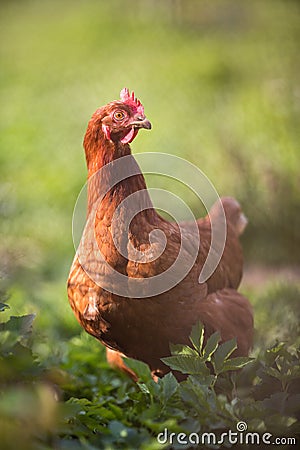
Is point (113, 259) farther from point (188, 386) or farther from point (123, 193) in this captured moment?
point (188, 386)

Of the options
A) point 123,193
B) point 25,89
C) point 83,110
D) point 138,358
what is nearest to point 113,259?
point 123,193

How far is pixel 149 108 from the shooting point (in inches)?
267

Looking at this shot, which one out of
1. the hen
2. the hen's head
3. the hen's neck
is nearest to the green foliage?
the hen

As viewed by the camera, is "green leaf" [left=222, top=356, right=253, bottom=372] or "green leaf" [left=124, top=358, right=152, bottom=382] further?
"green leaf" [left=124, top=358, right=152, bottom=382]

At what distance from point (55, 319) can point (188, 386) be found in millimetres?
1669

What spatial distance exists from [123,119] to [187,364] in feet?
2.60

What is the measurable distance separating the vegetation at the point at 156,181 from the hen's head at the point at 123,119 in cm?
64

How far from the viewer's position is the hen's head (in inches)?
81.0

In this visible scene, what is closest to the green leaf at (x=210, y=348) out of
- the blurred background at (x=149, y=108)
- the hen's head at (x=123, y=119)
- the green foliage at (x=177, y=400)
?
the green foliage at (x=177, y=400)

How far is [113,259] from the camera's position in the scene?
6.82 ft

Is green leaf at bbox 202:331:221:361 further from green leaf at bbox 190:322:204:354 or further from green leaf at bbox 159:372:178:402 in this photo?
green leaf at bbox 159:372:178:402

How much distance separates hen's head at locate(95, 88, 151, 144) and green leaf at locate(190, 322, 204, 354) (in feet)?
2.08

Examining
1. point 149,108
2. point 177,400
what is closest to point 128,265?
point 177,400

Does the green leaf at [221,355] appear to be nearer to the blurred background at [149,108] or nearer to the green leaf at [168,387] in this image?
the green leaf at [168,387]
